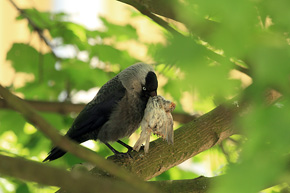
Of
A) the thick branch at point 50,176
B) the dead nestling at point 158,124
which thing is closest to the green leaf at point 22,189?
the dead nestling at point 158,124

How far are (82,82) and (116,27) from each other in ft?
2.01

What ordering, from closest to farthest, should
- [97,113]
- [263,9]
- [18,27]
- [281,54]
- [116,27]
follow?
[281,54], [263,9], [97,113], [116,27], [18,27]

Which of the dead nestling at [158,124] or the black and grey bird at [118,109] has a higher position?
the black and grey bird at [118,109]

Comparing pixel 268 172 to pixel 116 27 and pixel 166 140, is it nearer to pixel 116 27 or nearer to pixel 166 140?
pixel 166 140

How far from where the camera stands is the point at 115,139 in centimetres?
279

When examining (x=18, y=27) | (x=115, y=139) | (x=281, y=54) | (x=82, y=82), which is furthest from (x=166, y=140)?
(x=18, y=27)

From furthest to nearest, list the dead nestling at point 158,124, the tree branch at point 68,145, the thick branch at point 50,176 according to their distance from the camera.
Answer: the dead nestling at point 158,124
the tree branch at point 68,145
the thick branch at point 50,176

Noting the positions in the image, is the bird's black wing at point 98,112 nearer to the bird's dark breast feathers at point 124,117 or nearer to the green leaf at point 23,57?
the bird's dark breast feathers at point 124,117

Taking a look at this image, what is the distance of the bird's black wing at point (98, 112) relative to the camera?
2742mm

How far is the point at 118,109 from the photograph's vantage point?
9.03ft

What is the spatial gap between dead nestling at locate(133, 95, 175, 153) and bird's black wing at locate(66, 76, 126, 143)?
18.4 inches

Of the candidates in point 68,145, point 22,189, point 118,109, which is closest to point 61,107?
point 118,109

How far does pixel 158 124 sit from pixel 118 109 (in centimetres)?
62

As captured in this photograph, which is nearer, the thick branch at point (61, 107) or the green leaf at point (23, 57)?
the thick branch at point (61, 107)
